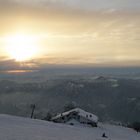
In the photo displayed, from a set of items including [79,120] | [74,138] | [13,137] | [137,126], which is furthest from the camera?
[79,120]

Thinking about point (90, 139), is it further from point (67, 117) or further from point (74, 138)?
point (67, 117)

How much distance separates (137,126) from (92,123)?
30.1 feet

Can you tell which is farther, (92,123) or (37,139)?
(92,123)

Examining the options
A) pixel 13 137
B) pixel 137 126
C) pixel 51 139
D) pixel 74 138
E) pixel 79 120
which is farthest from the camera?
pixel 79 120

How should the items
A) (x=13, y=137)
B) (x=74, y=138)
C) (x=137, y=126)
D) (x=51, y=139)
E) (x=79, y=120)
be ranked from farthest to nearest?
1. (x=79, y=120)
2. (x=137, y=126)
3. (x=74, y=138)
4. (x=51, y=139)
5. (x=13, y=137)

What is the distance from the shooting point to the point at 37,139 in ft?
86.0

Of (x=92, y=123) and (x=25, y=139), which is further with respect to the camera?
(x=92, y=123)

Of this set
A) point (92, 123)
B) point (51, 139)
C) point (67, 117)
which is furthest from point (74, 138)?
point (67, 117)

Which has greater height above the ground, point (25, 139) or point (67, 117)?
point (67, 117)

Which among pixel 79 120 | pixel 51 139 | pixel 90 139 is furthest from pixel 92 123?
pixel 51 139

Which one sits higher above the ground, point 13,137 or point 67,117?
point 67,117

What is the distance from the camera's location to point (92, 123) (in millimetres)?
69250

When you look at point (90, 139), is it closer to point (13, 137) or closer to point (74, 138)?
point (74, 138)

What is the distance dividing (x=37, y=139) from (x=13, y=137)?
6.53ft
